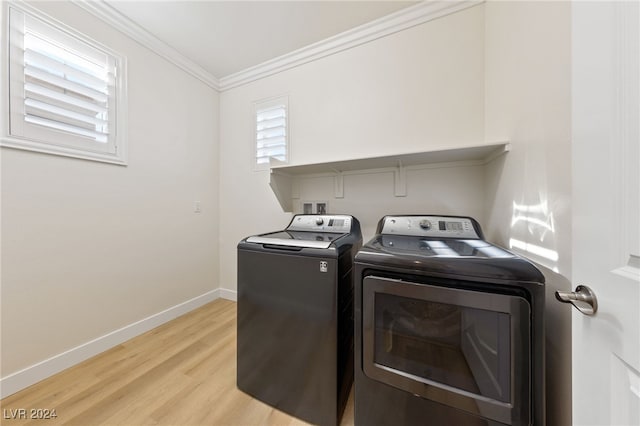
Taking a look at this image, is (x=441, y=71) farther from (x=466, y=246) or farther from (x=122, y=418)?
(x=122, y=418)

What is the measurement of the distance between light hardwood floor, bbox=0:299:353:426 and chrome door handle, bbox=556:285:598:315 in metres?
1.16

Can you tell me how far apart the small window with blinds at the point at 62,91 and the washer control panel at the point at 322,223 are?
1.53m

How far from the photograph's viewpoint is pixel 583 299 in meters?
0.49

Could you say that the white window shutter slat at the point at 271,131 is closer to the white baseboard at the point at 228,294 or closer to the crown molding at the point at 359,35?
the crown molding at the point at 359,35

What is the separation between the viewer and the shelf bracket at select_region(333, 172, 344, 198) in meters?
1.97

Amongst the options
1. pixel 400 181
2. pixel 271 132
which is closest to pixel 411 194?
pixel 400 181

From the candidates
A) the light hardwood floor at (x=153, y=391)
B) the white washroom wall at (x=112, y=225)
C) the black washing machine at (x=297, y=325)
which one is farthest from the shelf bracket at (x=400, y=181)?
the white washroom wall at (x=112, y=225)

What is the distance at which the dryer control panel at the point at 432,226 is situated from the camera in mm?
1299

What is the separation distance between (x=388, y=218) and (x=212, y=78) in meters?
2.50

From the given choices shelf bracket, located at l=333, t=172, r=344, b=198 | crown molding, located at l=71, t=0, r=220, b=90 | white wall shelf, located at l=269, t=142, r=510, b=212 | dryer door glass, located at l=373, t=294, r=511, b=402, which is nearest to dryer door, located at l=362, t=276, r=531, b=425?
dryer door glass, located at l=373, t=294, r=511, b=402

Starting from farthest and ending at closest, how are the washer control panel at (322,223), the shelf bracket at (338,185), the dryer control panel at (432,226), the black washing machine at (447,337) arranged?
the shelf bracket at (338,185), the washer control panel at (322,223), the dryer control panel at (432,226), the black washing machine at (447,337)

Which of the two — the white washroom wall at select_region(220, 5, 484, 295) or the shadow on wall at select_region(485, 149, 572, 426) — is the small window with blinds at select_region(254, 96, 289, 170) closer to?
the white washroom wall at select_region(220, 5, 484, 295)

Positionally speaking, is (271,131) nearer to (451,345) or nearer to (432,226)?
(432,226)

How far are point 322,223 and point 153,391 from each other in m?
1.46
